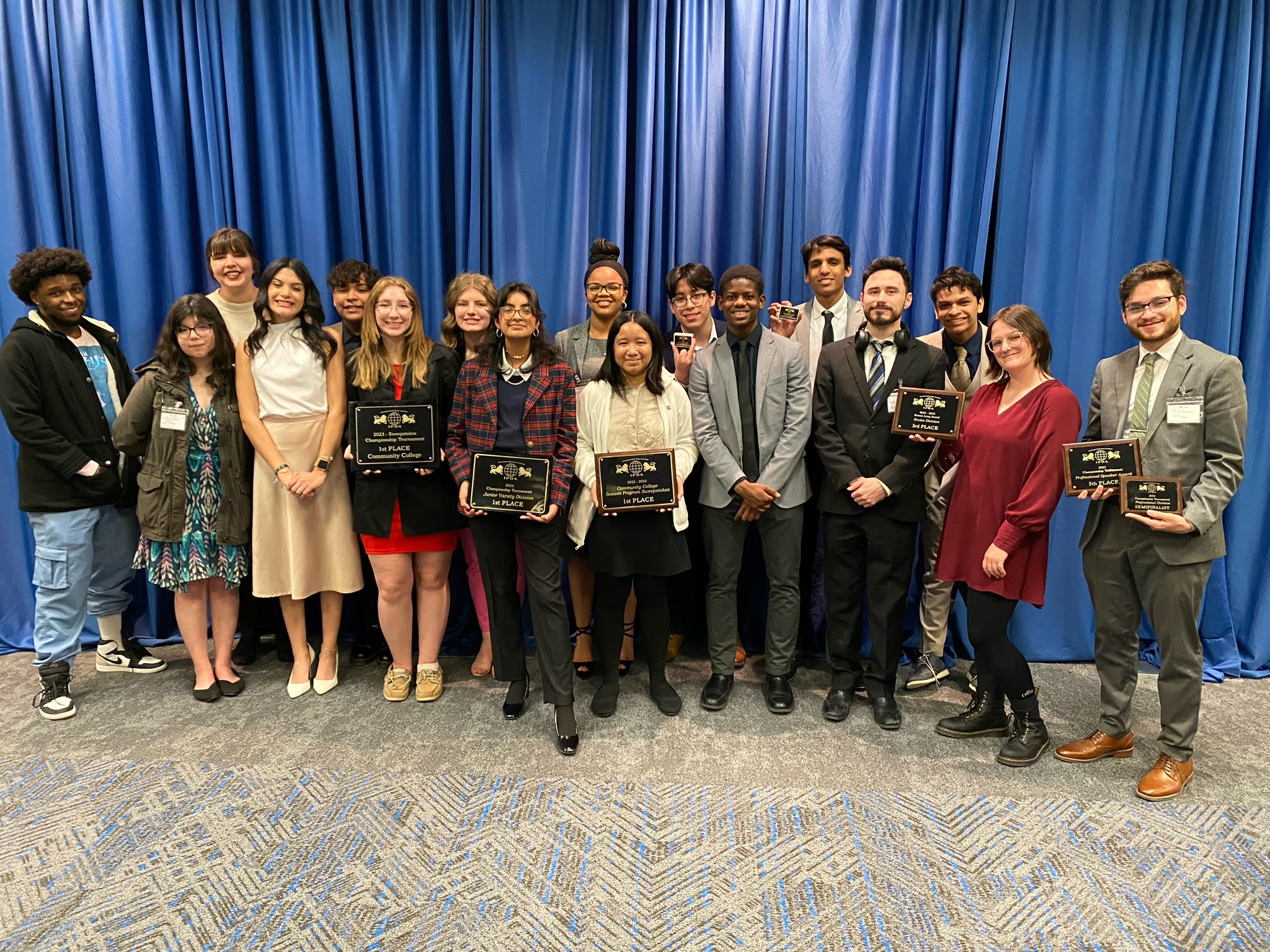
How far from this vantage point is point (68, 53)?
10.6 feet

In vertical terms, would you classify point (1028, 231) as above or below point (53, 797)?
above

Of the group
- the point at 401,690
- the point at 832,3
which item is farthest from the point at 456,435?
the point at 832,3

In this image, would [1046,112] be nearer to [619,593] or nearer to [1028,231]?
[1028,231]

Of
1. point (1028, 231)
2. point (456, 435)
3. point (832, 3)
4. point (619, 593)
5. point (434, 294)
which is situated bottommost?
point (619, 593)

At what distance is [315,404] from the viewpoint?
2795 mm

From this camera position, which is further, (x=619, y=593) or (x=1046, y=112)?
(x=1046, y=112)

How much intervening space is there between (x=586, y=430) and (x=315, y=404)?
1.12 metres

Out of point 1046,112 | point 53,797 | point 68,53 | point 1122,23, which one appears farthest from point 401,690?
point 1122,23

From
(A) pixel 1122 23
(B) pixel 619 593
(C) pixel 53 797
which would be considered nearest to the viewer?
(C) pixel 53 797

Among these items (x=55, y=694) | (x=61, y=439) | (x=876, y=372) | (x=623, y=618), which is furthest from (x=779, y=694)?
(x=61, y=439)

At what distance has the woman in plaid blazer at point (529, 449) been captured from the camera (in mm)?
2545

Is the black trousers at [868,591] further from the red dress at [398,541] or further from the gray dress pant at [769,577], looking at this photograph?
the red dress at [398,541]

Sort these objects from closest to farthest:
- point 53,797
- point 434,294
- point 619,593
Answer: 1. point 53,797
2. point 619,593
3. point 434,294

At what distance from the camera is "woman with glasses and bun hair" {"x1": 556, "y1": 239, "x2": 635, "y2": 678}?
2871 millimetres
